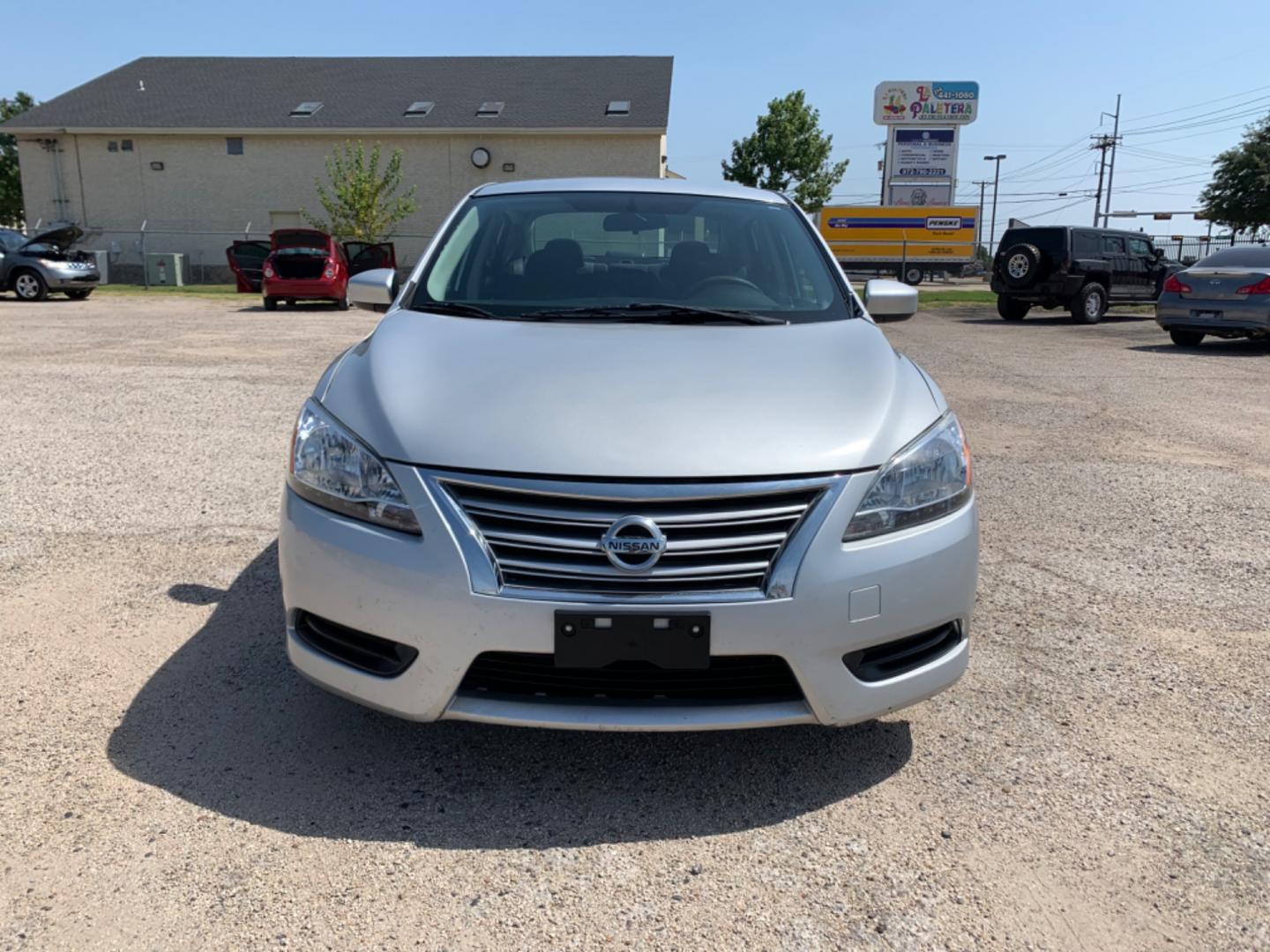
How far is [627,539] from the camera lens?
2.35 metres

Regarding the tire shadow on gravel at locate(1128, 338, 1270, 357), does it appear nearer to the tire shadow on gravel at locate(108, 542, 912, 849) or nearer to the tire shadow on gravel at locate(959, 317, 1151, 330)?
the tire shadow on gravel at locate(959, 317, 1151, 330)

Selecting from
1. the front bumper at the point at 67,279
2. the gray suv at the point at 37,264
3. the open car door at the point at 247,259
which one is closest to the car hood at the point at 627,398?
the gray suv at the point at 37,264

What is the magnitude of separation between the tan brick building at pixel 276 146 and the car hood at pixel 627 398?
30.0m

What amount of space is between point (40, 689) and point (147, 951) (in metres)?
1.49

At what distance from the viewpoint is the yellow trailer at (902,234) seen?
37188 millimetres

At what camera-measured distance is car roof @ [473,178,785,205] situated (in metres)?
4.28

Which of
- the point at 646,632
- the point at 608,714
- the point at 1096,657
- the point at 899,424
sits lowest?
the point at 1096,657

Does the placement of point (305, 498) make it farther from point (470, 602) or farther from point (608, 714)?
point (608, 714)

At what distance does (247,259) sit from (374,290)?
23.5 m

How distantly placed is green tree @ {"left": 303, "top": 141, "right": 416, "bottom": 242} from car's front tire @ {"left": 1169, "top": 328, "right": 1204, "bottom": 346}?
22.8m

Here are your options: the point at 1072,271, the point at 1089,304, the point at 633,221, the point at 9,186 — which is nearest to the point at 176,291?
the point at 1072,271

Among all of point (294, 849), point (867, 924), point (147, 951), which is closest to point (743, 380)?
point (867, 924)

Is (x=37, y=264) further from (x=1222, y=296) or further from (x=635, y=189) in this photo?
(x=1222, y=296)

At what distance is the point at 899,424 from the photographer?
8.87 feet
